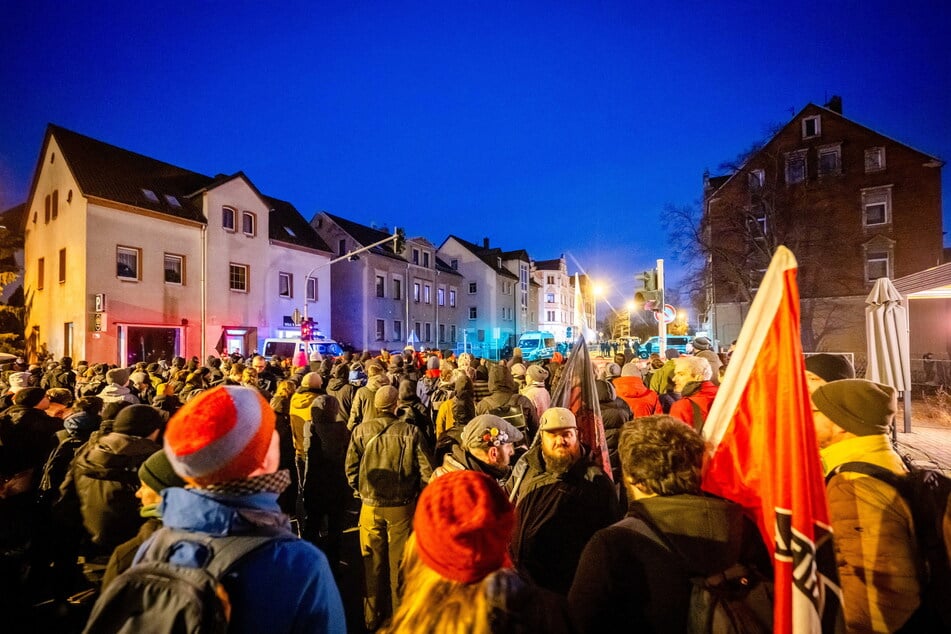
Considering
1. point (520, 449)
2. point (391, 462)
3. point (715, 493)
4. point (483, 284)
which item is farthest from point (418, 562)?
point (483, 284)

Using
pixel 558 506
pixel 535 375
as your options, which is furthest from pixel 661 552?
pixel 535 375

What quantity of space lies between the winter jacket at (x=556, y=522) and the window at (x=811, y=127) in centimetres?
3703

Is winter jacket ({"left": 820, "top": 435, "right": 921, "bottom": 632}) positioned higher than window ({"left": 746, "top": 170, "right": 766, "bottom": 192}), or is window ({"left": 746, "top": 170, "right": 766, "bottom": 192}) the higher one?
window ({"left": 746, "top": 170, "right": 766, "bottom": 192})

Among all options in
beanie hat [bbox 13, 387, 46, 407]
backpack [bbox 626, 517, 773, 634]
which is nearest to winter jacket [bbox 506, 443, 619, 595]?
backpack [bbox 626, 517, 773, 634]

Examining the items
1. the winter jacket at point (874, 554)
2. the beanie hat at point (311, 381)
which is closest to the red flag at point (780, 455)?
the winter jacket at point (874, 554)

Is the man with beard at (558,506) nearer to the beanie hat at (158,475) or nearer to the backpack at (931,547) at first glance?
the backpack at (931,547)

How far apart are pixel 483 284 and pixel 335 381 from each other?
4712cm

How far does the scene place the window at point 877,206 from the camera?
31.0m

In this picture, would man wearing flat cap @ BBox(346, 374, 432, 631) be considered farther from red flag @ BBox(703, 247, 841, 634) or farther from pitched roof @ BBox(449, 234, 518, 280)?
pitched roof @ BBox(449, 234, 518, 280)

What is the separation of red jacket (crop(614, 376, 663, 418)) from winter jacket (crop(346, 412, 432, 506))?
2.70 meters

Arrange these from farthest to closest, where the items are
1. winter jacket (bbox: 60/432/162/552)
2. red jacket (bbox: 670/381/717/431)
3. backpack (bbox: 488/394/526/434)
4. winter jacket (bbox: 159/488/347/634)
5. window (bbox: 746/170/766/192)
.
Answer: window (bbox: 746/170/766/192) < backpack (bbox: 488/394/526/434) < red jacket (bbox: 670/381/717/431) < winter jacket (bbox: 60/432/162/552) < winter jacket (bbox: 159/488/347/634)

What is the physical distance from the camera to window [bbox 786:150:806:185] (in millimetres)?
32688

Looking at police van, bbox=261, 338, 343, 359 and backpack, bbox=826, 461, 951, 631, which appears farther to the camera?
police van, bbox=261, 338, 343, 359

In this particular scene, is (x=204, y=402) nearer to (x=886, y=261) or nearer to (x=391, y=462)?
(x=391, y=462)
